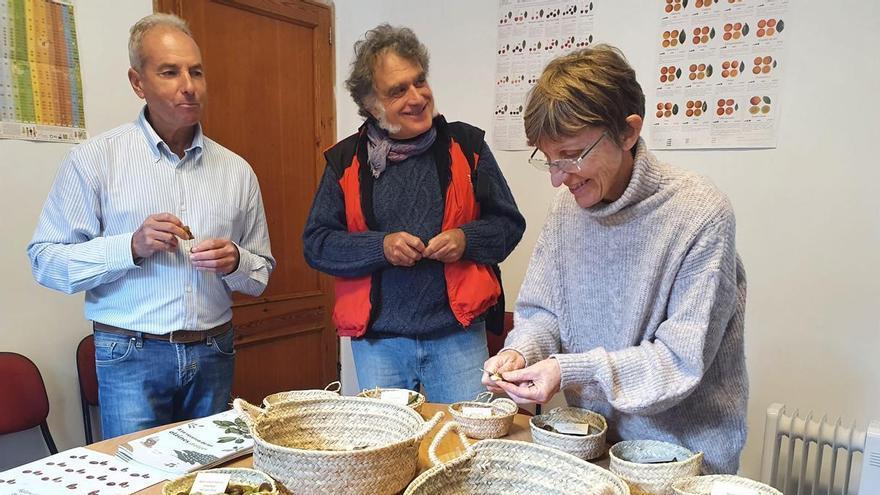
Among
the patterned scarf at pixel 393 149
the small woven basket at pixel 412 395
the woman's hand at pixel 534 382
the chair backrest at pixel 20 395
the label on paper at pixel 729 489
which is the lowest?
the chair backrest at pixel 20 395

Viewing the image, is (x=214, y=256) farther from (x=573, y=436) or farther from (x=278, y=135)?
(x=278, y=135)

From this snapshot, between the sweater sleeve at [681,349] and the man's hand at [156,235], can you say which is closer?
the sweater sleeve at [681,349]

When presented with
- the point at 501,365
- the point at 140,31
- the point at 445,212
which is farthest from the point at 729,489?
the point at 140,31

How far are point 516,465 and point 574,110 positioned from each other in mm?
658

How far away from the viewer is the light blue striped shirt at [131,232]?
5.41 feet

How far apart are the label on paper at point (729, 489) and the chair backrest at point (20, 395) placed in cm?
218

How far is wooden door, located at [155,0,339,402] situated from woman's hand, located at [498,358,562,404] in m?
2.06

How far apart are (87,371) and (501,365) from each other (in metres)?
1.80

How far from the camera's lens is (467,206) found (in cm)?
183

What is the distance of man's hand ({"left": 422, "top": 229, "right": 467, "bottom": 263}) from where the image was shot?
5.55 feet

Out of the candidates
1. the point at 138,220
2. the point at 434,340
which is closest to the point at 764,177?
the point at 434,340

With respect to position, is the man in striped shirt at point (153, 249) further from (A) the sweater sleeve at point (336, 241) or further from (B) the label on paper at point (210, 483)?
(B) the label on paper at point (210, 483)

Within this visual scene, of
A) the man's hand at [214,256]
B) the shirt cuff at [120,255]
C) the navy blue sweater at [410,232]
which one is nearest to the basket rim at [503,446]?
the navy blue sweater at [410,232]

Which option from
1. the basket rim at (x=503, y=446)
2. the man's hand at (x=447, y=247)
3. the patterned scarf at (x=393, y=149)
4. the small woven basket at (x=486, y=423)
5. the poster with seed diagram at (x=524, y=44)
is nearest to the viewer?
the basket rim at (x=503, y=446)
